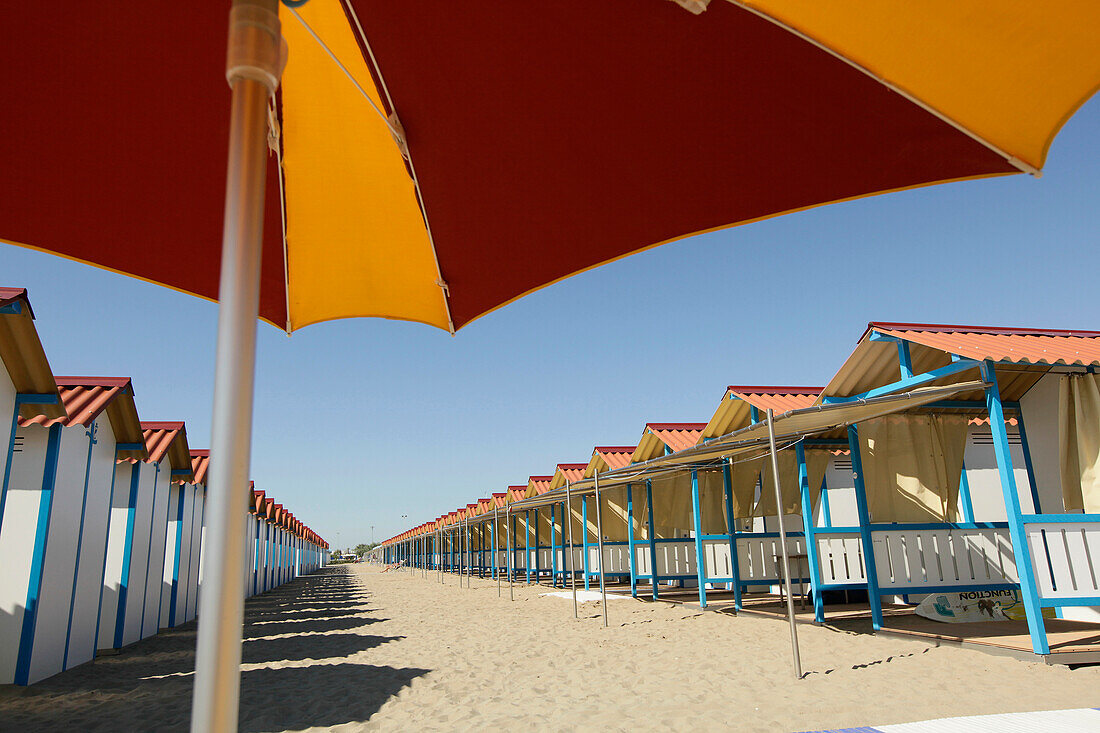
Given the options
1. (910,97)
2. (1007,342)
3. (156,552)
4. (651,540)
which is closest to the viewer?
(910,97)

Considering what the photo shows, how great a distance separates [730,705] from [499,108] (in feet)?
15.8

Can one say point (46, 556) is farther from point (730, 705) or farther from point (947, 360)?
point (947, 360)

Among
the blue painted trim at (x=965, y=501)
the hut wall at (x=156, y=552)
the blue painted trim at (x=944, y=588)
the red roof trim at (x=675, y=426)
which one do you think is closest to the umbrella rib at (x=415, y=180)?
the blue painted trim at (x=944, y=588)

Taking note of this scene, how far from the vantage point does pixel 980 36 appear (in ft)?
5.41

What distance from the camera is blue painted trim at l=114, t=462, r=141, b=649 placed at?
356 inches

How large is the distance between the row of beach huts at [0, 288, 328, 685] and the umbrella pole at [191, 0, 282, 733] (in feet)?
18.4

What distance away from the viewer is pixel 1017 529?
610cm

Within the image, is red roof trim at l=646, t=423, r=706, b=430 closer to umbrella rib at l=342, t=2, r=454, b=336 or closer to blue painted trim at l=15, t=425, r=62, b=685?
blue painted trim at l=15, t=425, r=62, b=685

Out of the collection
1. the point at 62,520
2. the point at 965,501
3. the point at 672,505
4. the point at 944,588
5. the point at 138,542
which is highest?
the point at 672,505

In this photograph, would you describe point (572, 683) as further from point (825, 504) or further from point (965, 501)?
point (825, 504)

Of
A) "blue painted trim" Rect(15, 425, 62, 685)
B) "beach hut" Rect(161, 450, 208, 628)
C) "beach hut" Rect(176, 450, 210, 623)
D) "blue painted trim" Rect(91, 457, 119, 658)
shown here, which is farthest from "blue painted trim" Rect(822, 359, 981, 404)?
"beach hut" Rect(176, 450, 210, 623)

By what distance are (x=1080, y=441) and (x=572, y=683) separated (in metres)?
5.54

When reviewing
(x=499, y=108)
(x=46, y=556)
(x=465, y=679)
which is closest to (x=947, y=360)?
(x=465, y=679)

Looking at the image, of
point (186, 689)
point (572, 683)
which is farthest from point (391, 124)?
point (186, 689)
